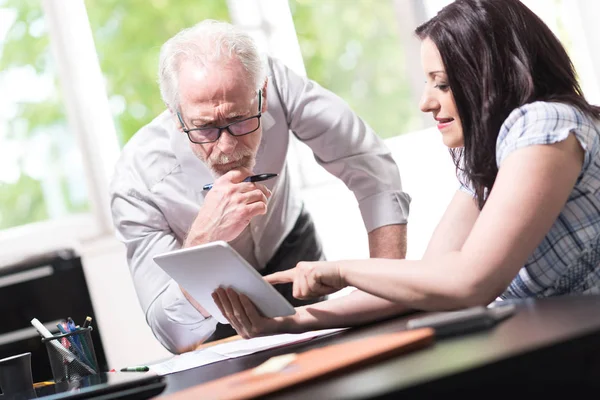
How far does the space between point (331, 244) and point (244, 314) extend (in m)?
2.56

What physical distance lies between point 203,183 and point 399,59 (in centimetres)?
220

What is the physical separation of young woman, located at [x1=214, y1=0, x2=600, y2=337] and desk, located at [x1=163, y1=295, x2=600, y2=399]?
0.90 ft

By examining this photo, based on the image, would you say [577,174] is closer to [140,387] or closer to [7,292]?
[140,387]

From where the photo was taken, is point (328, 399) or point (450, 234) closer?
point (328, 399)

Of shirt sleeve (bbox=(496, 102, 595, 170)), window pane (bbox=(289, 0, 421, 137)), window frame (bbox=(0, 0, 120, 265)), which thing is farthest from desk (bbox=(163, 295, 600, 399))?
window frame (bbox=(0, 0, 120, 265))

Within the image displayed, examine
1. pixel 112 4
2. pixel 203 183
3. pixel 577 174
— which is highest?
pixel 112 4

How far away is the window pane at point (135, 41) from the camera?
14.4 feet

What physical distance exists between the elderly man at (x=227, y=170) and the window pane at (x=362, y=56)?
1.71 metres

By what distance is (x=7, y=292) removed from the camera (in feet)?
11.5

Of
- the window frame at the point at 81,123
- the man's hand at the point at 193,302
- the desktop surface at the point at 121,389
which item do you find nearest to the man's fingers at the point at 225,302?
the desktop surface at the point at 121,389

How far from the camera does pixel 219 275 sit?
4.76 ft

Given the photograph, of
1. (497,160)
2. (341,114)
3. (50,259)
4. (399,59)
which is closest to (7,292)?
(50,259)

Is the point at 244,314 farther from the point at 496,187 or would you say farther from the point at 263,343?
the point at 496,187

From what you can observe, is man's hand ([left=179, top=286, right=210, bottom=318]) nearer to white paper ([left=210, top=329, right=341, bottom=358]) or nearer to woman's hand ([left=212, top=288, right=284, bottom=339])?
white paper ([left=210, top=329, right=341, bottom=358])
